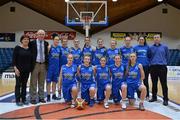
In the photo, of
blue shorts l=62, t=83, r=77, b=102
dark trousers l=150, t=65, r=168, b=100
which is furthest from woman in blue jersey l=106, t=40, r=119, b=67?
blue shorts l=62, t=83, r=77, b=102

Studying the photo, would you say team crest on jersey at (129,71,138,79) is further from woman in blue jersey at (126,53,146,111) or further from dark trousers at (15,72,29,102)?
dark trousers at (15,72,29,102)

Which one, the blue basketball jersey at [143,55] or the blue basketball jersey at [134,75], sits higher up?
the blue basketball jersey at [143,55]

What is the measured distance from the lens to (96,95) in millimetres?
7055

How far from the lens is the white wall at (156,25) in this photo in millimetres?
20000

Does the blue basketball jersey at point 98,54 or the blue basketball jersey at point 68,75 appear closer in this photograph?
the blue basketball jersey at point 68,75

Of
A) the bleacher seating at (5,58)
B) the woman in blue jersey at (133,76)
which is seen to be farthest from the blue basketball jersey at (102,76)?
the bleacher seating at (5,58)

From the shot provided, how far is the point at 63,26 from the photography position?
1992 centimetres

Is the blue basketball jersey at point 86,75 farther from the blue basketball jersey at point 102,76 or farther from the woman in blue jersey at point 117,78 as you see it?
the woman in blue jersey at point 117,78

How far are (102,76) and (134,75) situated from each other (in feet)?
2.32

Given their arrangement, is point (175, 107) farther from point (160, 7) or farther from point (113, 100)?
point (160, 7)

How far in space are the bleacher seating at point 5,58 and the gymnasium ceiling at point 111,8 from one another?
9.73ft

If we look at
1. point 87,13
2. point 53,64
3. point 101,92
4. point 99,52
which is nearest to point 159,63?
point 101,92

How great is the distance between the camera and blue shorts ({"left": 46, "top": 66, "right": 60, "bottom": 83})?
295 inches

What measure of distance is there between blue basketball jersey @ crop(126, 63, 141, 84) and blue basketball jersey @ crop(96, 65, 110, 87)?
0.47 m
